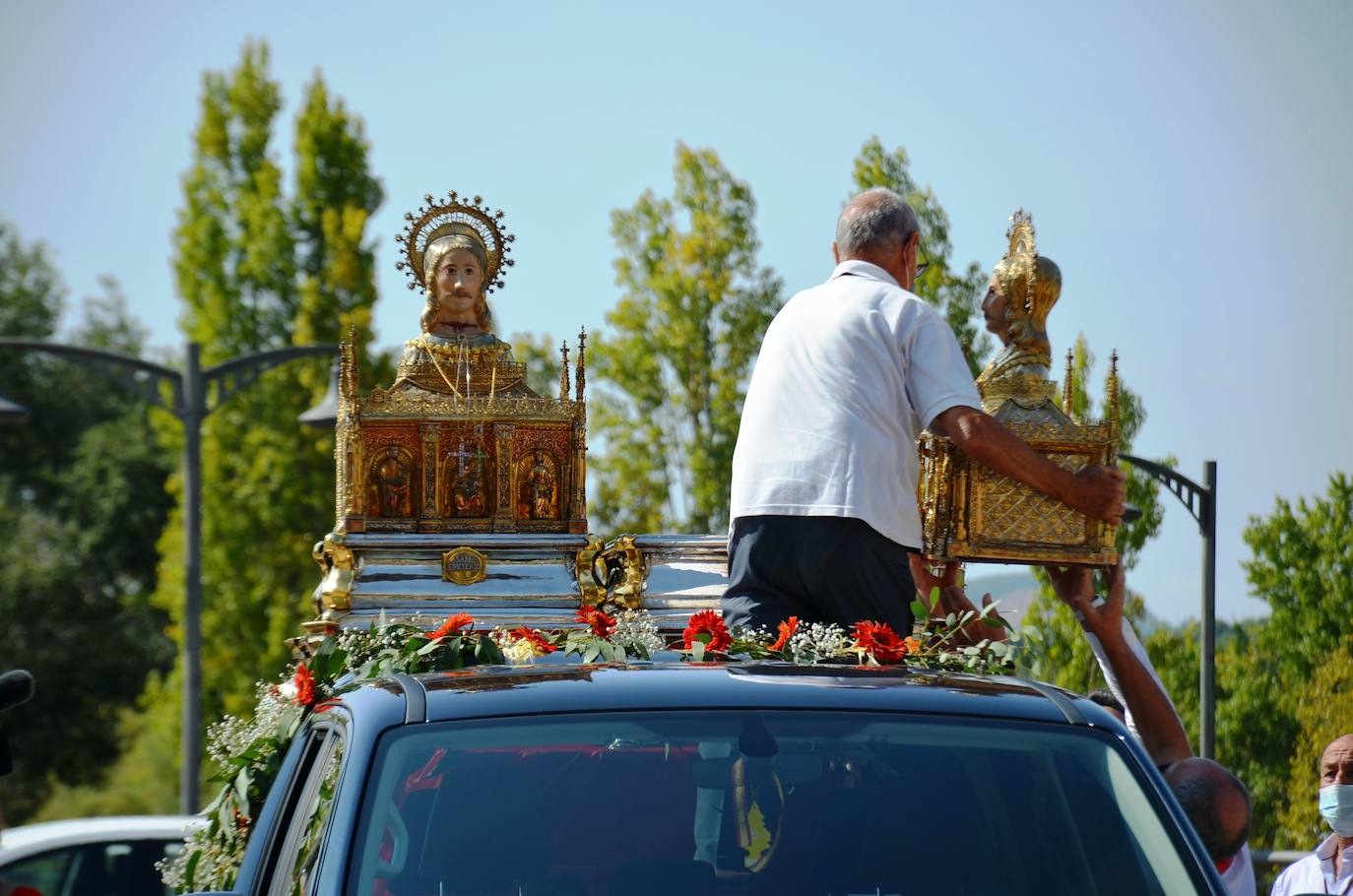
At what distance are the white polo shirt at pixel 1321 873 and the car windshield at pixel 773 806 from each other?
12.2 ft

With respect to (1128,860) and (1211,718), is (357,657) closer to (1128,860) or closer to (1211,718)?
(1128,860)

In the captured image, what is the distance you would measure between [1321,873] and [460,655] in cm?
357

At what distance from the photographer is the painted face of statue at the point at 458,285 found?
386 inches

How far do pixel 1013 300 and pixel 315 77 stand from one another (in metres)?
26.5

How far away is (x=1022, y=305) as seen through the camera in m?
7.61

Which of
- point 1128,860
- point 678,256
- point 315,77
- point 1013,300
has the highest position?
point 315,77

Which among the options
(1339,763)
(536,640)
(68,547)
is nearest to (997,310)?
(1339,763)

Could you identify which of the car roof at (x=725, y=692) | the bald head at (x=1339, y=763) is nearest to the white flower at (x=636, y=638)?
the car roof at (x=725, y=692)

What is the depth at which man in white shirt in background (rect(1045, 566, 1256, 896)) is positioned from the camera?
5.30 metres

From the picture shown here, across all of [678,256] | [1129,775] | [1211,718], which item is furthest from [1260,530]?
[1129,775]

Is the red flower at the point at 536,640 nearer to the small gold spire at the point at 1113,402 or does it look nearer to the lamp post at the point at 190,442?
the small gold spire at the point at 1113,402

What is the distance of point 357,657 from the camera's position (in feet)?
17.3

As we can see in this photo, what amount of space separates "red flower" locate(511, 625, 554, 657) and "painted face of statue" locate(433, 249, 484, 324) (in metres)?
4.80

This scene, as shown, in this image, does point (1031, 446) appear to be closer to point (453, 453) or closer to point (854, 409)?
point (854, 409)
